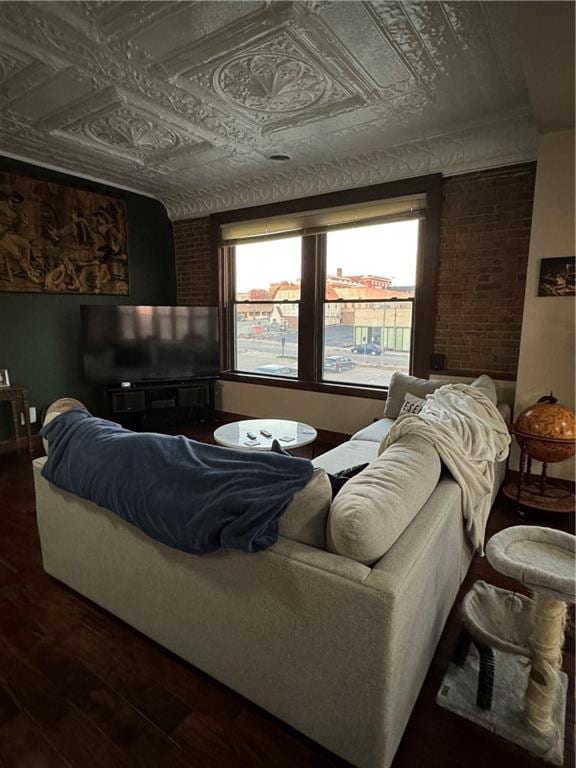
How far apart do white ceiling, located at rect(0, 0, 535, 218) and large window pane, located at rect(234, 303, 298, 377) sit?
1311mm

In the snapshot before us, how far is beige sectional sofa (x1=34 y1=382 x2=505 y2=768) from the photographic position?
110cm

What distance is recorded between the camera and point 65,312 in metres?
4.31

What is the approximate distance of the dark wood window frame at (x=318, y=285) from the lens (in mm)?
3598

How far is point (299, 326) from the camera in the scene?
445 cm

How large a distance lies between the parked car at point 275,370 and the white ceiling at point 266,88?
6.01ft

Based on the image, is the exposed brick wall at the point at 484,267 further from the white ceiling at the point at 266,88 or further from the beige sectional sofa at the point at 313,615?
the beige sectional sofa at the point at 313,615

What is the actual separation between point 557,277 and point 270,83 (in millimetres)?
2259

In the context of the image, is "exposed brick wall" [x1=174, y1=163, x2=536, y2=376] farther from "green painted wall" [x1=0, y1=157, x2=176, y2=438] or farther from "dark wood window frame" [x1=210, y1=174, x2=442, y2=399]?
"green painted wall" [x1=0, y1=157, x2=176, y2=438]

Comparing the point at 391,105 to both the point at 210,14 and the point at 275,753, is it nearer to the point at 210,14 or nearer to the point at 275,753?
the point at 210,14

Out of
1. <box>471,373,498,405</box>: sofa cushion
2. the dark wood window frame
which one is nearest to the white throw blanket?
<box>471,373,498,405</box>: sofa cushion

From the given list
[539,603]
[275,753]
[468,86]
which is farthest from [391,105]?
[275,753]

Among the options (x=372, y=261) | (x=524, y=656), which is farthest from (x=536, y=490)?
(x=372, y=261)

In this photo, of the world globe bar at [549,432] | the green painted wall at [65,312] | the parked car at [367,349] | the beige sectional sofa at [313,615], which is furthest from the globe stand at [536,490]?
the green painted wall at [65,312]

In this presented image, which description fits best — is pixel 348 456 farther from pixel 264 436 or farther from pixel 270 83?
pixel 270 83
